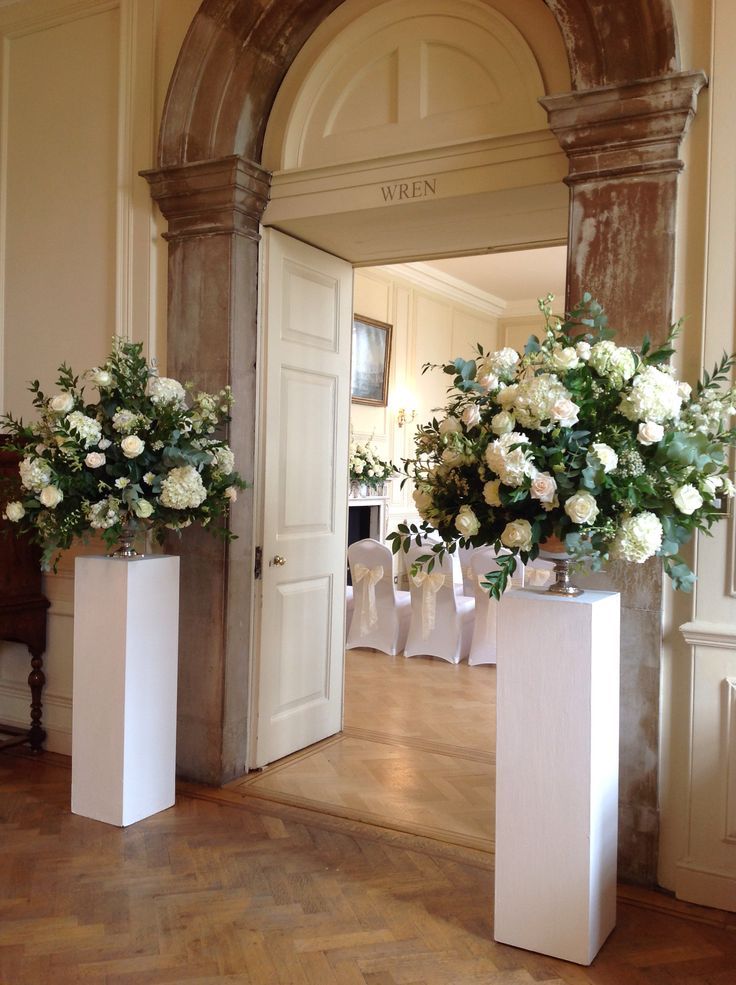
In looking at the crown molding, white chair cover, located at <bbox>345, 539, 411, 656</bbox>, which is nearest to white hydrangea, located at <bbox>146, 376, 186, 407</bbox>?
white chair cover, located at <bbox>345, 539, 411, 656</bbox>

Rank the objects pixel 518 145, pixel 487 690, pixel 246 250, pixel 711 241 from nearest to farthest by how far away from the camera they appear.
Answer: pixel 711 241
pixel 518 145
pixel 246 250
pixel 487 690

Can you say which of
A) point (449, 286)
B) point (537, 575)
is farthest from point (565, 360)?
point (449, 286)

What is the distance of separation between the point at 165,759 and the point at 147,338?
2107 millimetres

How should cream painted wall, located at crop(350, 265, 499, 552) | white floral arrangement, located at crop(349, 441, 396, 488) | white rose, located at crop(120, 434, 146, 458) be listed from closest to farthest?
1. white rose, located at crop(120, 434, 146, 458)
2. white floral arrangement, located at crop(349, 441, 396, 488)
3. cream painted wall, located at crop(350, 265, 499, 552)

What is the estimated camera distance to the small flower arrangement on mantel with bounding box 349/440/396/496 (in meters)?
9.62

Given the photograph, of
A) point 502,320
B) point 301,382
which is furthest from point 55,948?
point 502,320

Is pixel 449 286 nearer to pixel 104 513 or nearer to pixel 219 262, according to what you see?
pixel 219 262

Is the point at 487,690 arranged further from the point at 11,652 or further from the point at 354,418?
the point at 354,418

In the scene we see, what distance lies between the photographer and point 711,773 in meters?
3.32

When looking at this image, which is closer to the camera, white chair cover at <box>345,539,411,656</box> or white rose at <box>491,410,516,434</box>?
white rose at <box>491,410,516,434</box>

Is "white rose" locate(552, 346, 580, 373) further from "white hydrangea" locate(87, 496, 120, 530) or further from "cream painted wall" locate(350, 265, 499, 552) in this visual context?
"cream painted wall" locate(350, 265, 499, 552)

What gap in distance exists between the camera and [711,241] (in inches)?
130

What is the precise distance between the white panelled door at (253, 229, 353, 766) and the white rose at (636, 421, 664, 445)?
238cm

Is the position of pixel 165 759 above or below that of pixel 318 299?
below
